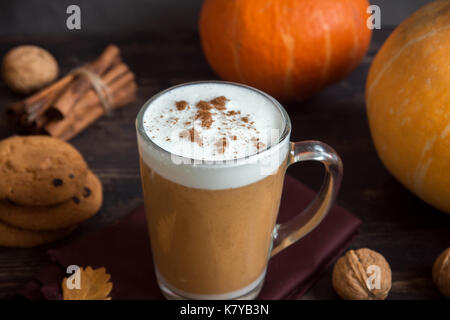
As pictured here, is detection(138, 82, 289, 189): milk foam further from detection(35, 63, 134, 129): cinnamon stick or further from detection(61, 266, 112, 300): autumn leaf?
detection(35, 63, 134, 129): cinnamon stick

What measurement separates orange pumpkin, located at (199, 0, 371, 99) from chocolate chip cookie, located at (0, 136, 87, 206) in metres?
0.51

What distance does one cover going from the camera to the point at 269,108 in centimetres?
85

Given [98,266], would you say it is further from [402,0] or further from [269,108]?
[402,0]

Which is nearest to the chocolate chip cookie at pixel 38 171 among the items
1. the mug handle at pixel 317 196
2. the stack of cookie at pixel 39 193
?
the stack of cookie at pixel 39 193

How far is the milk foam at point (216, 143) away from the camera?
2.47 ft

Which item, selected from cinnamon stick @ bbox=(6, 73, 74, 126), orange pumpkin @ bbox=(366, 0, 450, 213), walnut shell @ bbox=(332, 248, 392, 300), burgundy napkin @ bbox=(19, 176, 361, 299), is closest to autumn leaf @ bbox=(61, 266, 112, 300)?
burgundy napkin @ bbox=(19, 176, 361, 299)

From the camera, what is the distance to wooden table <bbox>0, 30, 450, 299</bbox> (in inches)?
41.1

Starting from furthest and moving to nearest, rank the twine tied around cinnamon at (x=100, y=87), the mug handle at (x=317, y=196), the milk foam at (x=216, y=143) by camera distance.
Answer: the twine tied around cinnamon at (x=100, y=87), the mug handle at (x=317, y=196), the milk foam at (x=216, y=143)

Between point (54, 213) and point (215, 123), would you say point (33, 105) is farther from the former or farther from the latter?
point (215, 123)

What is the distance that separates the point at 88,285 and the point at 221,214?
32 centimetres

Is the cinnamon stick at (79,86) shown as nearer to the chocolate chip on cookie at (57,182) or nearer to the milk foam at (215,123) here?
the chocolate chip on cookie at (57,182)

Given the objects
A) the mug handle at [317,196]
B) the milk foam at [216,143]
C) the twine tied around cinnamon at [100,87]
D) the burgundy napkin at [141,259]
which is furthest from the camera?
the twine tied around cinnamon at [100,87]

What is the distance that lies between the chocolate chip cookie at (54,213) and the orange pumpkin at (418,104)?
63 centimetres

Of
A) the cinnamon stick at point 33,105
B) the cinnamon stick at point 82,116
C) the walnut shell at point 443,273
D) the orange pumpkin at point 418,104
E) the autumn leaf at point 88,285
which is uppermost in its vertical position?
the orange pumpkin at point 418,104
